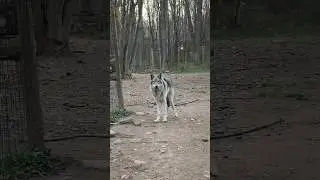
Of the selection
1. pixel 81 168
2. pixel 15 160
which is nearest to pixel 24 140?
pixel 15 160

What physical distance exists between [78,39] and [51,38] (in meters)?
0.14

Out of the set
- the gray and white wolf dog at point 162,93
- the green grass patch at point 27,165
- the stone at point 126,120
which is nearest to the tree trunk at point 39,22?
the green grass patch at point 27,165

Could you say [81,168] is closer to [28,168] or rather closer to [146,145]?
[28,168]

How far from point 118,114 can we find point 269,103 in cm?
143

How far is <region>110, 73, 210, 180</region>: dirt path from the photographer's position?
3.02m

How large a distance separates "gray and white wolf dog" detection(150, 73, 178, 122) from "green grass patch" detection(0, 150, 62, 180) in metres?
1.87

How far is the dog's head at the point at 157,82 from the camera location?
459cm

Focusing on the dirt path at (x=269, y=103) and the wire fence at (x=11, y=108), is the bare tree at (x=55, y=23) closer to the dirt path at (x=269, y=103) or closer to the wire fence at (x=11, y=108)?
the wire fence at (x=11, y=108)

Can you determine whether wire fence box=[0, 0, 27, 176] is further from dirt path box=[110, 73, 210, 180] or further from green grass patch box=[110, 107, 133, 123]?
green grass patch box=[110, 107, 133, 123]

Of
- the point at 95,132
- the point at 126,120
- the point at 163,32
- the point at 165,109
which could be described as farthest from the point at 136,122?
the point at 95,132

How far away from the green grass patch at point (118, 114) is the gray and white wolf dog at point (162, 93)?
372mm

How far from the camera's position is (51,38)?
265 centimetres

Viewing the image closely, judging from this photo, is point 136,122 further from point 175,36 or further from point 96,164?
point 96,164

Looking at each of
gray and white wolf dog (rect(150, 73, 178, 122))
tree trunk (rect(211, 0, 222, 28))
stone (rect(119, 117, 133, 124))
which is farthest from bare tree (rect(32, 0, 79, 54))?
gray and white wolf dog (rect(150, 73, 178, 122))
